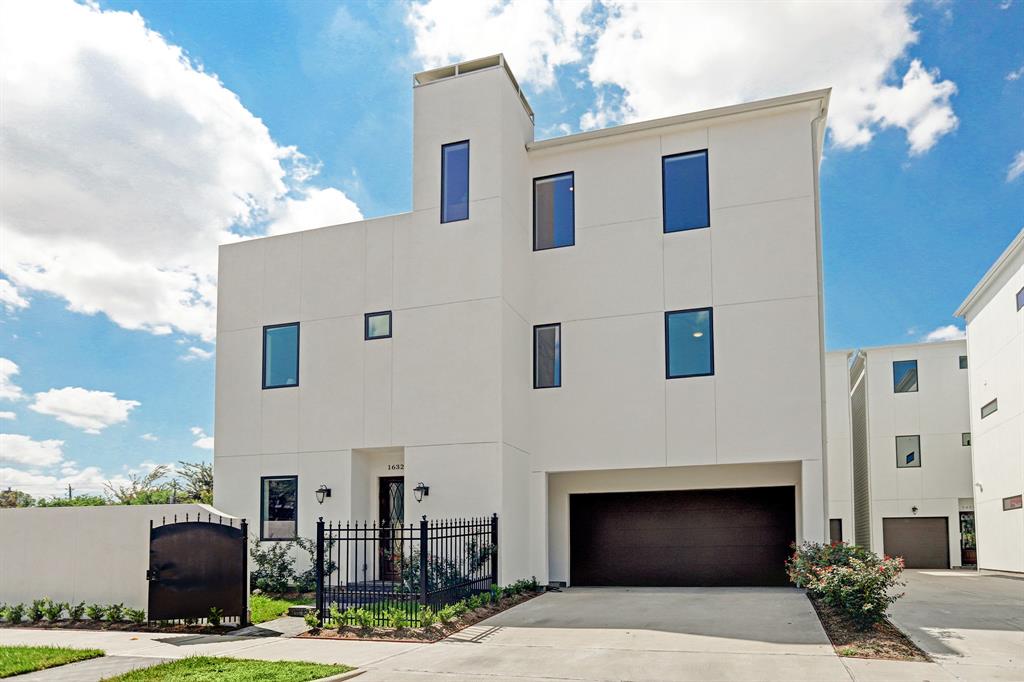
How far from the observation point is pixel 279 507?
17109mm

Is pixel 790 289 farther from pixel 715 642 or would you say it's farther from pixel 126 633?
pixel 126 633

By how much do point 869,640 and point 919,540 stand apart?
22.3m

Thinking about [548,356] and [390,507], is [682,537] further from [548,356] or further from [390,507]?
[390,507]

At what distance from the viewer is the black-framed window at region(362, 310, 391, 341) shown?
1659 centimetres

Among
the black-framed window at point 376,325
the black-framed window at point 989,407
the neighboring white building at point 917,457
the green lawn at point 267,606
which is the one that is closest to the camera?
the green lawn at point 267,606

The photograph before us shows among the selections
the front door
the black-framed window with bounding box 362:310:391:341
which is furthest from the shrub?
the black-framed window with bounding box 362:310:391:341

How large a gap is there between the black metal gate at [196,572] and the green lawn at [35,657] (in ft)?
5.19

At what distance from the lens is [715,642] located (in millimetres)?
10492

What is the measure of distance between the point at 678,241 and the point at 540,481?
5.30m

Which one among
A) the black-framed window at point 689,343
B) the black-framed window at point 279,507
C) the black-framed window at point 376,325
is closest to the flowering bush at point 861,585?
→ the black-framed window at point 689,343

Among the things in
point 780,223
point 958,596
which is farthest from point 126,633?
point 958,596

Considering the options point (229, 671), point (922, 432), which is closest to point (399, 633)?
point (229, 671)

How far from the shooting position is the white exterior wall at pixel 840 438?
31375 mm

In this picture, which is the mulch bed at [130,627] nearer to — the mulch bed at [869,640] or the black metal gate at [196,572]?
the black metal gate at [196,572]
